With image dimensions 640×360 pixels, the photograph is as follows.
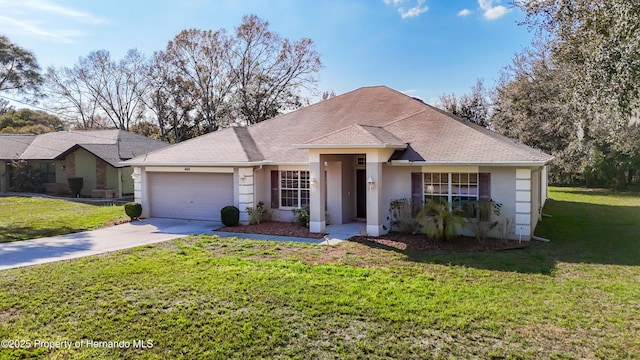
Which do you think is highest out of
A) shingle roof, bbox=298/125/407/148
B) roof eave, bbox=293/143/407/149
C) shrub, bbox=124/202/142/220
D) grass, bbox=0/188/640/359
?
shingle roof, bbox=298/125/407/148

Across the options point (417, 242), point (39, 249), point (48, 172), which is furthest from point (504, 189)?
point (48, 172)

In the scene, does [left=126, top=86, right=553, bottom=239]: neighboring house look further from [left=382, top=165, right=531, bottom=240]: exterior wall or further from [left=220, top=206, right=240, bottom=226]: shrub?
[left=220, top=206, right=240, bottom=226]: shrub

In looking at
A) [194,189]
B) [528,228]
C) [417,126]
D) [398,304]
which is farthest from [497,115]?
[398,304]

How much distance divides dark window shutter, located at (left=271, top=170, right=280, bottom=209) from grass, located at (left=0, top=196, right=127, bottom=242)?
6555 millimetres

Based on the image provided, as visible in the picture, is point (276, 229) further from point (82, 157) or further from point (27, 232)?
point (82, 157)

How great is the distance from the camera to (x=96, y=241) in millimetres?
12641

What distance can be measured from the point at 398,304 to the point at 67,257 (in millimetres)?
8739

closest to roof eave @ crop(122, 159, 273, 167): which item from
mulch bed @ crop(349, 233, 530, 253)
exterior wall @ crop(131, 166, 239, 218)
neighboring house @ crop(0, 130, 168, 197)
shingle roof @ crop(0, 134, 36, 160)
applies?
exterior wall @ crop(131, 166, 239, 218)

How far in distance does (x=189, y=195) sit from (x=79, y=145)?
48.2 feet

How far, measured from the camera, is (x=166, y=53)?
43.2 m

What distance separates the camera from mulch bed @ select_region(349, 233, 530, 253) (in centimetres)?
1123

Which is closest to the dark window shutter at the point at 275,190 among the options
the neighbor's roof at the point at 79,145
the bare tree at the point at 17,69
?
the neighbor's roof at the point at 79,145

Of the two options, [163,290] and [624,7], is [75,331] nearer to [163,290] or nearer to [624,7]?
[163,290]

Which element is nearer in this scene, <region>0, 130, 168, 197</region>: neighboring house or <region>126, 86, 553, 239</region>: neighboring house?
<region>126, 86, 553, 239</region>: neighboring house
